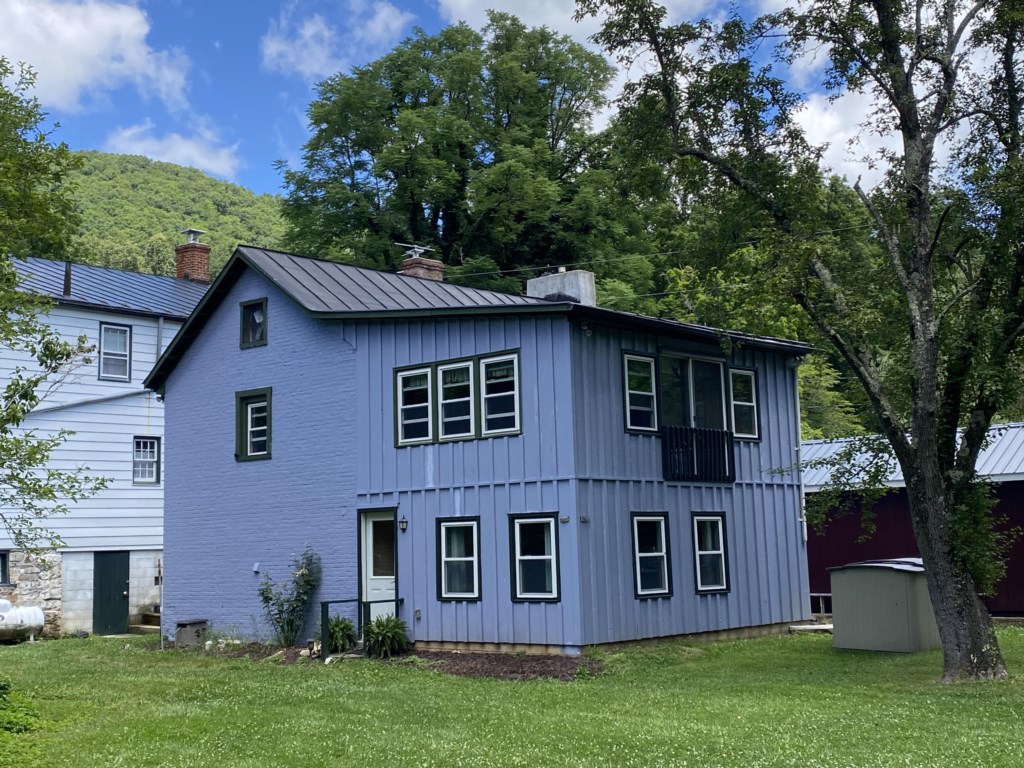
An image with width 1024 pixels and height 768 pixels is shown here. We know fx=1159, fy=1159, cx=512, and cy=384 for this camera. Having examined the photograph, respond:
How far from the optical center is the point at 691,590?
19.8 m

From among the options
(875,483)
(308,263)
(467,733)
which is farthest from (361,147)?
(467,733)

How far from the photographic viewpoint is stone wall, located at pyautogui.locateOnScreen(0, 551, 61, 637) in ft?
83.1

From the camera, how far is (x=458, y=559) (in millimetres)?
19188

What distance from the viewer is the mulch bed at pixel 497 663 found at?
1656 centimetres

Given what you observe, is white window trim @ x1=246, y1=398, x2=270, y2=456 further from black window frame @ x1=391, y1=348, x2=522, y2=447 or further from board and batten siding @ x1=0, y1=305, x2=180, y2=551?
board and batten siding @ x1=0, y1=305, x2=180, y2=551

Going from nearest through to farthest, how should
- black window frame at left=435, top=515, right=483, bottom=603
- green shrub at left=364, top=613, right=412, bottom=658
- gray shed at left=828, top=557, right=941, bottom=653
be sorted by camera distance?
gray shed at left=828, top=557, right=941, bottom=653, black window frame at left=435, top=515, right=483, bottom=603, green shrub at left=364, top=613, right=412, bottom=658

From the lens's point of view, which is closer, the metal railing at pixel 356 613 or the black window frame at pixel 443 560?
the black window frame at pixel 443 560

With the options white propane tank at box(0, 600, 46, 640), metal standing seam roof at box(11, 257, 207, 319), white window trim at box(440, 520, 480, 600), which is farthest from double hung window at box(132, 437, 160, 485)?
white window trim at box(440, 520, 480, 600)

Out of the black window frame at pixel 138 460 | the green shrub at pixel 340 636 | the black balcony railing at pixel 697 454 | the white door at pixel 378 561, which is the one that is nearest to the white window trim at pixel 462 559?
the white door at pixel 378 561

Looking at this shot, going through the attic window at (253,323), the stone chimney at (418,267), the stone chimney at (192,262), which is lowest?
the attic window at (253,323)

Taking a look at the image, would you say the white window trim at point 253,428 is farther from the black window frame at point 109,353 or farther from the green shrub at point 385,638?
the black window frame at point 109,353

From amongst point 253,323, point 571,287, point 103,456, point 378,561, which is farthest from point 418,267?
point 103,456

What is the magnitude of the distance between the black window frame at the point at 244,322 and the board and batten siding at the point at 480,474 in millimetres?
2550

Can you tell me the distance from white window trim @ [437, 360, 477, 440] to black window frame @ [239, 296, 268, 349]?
15.4 feet
